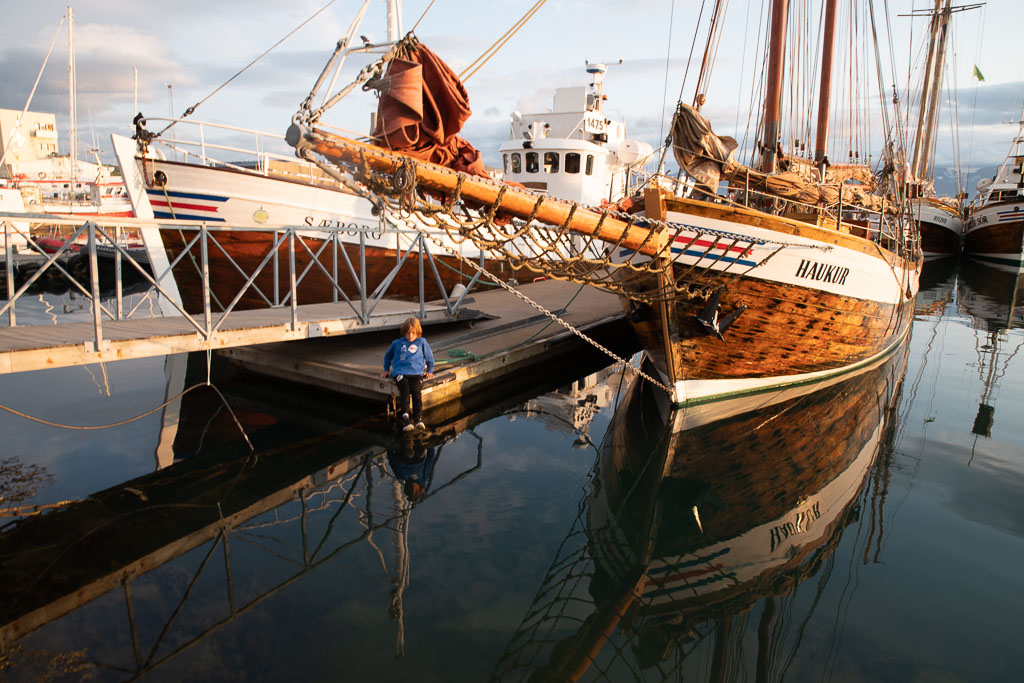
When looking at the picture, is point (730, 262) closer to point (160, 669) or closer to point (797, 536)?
point (797, 536)

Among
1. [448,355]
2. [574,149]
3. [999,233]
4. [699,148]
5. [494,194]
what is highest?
[574,149]

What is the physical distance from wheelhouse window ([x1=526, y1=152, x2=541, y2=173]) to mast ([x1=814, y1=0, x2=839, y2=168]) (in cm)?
788

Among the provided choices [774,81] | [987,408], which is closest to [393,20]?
[774,81]

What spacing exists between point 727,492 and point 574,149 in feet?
44.3

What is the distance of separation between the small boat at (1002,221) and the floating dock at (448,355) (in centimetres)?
2919

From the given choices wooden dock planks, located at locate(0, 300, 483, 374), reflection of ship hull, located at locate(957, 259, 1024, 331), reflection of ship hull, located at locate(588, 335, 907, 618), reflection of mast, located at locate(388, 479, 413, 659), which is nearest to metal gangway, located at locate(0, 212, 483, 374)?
wooden dock planks, located at locate(0, 300, 483, 374)

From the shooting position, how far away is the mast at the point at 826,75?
15.6 m

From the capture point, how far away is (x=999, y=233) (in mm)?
30891

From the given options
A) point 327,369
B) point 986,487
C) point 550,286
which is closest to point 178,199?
point 327,369

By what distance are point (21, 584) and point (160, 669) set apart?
65.8 inches

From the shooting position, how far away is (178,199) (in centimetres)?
980

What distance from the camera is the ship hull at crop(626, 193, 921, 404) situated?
728cm

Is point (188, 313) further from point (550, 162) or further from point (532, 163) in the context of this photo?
point (550, 162)

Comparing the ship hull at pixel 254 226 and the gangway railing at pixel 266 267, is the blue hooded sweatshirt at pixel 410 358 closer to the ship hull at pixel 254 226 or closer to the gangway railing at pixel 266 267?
the gangway railing at pixel 266 267
